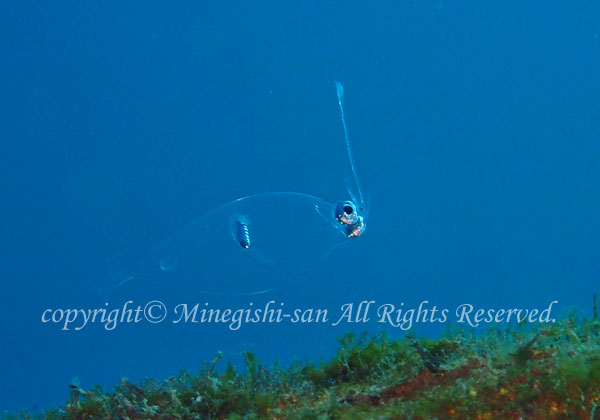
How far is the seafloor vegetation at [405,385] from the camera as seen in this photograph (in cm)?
358

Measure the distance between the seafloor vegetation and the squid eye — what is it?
165cm

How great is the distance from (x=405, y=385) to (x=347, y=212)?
122 inches

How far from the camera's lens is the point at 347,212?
7379 mm

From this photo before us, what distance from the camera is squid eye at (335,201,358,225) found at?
7.37 metres

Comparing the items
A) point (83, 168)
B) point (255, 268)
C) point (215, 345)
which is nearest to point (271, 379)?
point (255, 268)

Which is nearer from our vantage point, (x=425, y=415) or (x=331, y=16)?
(x=425, y=415)

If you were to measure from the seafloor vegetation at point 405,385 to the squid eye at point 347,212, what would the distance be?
1.65 meters

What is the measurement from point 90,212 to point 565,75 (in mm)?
52940

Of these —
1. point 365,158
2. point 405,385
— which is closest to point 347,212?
point 405,385

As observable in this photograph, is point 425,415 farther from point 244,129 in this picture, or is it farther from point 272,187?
point 244,129

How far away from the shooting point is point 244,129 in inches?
2373

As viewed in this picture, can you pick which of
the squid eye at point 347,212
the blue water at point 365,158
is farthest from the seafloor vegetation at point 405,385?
the blue water at point 365,158

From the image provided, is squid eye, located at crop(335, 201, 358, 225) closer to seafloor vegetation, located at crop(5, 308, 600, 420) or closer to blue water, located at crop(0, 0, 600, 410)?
seafloor vegetation, located at crop(5, 308, 600, 420)

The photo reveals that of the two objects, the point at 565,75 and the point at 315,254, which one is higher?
the point at 565,75
